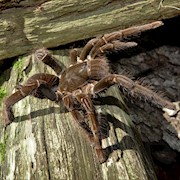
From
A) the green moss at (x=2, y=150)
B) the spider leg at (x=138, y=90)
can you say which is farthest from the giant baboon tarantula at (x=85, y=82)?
the green moss at (x=2, y=150)

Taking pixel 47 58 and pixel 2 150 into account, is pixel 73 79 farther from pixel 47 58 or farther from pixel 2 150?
pixel 2 150

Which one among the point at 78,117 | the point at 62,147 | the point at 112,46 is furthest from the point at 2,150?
the point at 112,46

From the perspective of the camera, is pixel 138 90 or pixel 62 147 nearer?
pixel 62 147

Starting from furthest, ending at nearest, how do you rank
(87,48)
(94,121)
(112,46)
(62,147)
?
(87,48)
(112,46)
(94,121)
(62,147)

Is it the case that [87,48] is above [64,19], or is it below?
below

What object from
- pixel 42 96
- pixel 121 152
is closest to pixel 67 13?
pixel 42 96

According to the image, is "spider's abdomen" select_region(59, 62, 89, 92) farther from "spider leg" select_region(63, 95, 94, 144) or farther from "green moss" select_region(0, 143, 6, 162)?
"green moss" select_region(0, 143, 6, 162)
